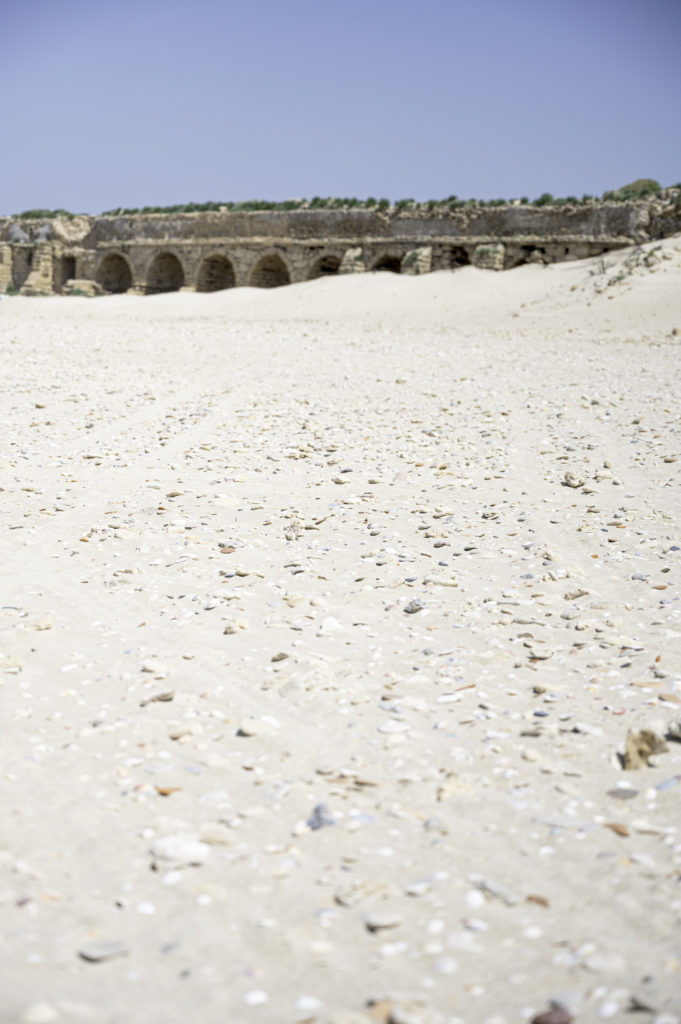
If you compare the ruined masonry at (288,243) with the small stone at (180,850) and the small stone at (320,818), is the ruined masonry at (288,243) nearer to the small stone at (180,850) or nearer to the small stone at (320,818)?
the small stone at (320,818)

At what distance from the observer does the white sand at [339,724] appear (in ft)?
6.56

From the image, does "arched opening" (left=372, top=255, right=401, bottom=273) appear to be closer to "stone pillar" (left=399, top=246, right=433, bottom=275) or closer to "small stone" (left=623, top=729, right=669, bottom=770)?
"stone pillar" (left=399, top=246, right=433, bottom=275)

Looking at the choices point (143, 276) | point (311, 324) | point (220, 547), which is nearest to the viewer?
point (220, 547)

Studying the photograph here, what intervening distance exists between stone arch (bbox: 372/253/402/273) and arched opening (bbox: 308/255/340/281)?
6.49ft

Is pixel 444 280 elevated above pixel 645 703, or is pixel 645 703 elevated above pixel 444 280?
pixel 444 280

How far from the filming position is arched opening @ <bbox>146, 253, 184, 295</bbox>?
3309 centimetres

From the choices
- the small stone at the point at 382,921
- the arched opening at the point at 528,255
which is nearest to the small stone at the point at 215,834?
the small stone at the point at 382,921

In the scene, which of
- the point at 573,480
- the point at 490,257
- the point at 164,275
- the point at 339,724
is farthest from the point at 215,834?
the point at 164,275

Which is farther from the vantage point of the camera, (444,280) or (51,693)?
(444,280)

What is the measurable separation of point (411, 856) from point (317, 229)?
28.8 metres

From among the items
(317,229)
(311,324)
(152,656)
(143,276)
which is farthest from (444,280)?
(152,656)

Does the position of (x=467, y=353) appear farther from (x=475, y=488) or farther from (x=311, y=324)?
(x=475, y=488)

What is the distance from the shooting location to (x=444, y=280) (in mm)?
22703

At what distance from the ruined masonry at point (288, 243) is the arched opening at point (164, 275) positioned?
0.05 meters
